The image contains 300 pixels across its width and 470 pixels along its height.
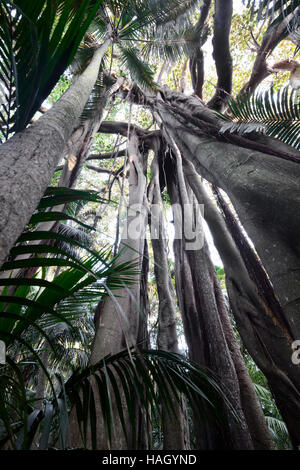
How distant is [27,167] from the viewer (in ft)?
1.99

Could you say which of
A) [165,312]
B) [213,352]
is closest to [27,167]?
[213,352]

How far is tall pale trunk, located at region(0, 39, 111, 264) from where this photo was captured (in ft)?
1.59

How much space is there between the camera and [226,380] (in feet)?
5.20

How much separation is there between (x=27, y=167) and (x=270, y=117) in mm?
1614

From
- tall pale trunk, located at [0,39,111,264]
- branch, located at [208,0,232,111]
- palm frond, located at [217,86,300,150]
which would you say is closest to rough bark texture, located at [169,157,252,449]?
tall pale trunk, located at [0,39,111,264]

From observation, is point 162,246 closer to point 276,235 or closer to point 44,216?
point 276,235

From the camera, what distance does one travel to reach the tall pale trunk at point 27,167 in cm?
48

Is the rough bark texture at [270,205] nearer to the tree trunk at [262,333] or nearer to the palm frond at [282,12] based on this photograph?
the tree trunk at [262,333]

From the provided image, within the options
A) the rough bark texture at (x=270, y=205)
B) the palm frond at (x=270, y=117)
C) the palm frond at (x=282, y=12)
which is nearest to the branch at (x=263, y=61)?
the palm frond at (x=282, y=12)

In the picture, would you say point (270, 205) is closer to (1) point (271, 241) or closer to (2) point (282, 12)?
(1) point (271, 241)

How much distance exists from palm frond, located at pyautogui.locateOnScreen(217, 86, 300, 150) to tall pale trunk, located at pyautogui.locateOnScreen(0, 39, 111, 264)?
→ 1180 mm

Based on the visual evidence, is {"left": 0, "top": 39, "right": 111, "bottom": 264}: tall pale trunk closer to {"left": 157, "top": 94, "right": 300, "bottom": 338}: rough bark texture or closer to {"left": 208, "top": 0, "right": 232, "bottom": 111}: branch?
{"left": 157, "top": 94, "right": 300, "bottom": 338}: rough bark texture

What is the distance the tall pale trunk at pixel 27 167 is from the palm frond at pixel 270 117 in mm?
1180
